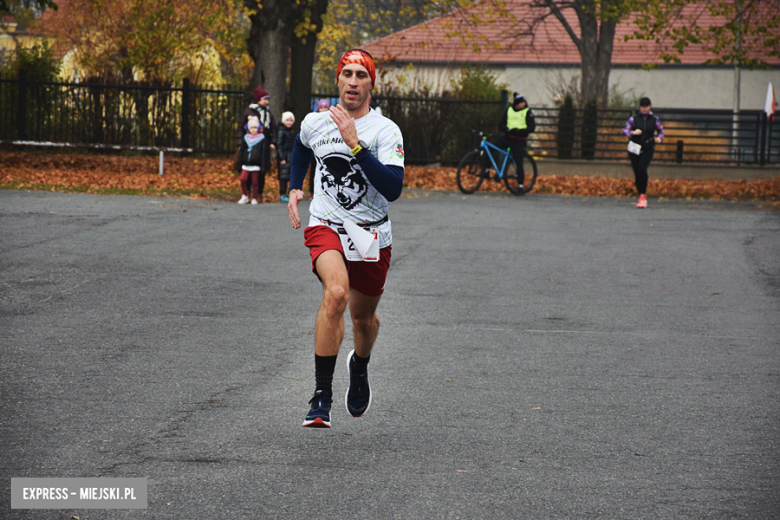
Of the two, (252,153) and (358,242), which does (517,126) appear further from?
(358,242)

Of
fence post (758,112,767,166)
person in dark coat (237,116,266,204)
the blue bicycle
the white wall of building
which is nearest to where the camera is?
person in dark coat (237,116,266,204)

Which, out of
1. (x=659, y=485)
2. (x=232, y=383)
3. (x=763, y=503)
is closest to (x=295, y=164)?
(x=232, y=383)

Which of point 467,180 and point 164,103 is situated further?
point 164,103

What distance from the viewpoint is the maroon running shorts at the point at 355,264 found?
4848mm

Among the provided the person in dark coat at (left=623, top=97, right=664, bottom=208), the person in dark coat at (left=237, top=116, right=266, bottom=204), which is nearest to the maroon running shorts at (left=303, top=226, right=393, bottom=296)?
the person in dark coat at (left=237, top=116, right=266, bottom=204)

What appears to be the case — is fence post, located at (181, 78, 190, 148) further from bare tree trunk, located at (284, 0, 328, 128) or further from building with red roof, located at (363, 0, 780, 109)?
building with red roof, located at (363, 0, 780, 109)

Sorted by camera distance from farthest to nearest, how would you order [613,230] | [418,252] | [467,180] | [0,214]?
[467,180]
[613,230]
[0,214]
[418,252]

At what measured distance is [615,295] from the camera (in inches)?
361

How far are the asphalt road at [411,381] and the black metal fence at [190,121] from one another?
14.7 meters

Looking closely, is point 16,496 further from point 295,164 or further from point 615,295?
point 615,295

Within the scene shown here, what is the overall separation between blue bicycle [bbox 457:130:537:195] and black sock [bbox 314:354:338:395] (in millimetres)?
14901

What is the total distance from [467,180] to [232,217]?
733 centimetres

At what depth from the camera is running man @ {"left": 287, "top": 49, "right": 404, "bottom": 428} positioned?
4.62 m

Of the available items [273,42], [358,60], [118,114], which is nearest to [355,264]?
[358,60]
